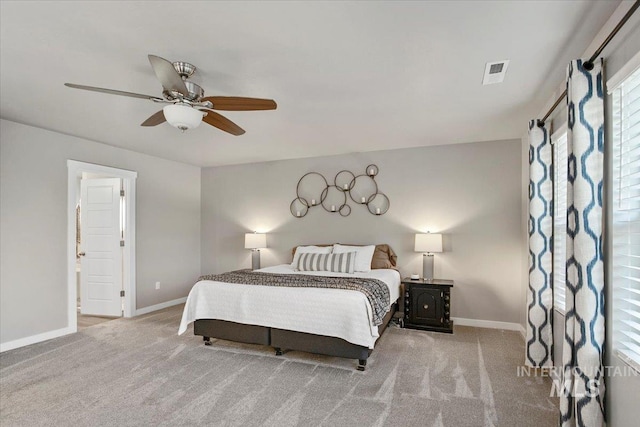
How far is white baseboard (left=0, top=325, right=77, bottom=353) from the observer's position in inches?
140

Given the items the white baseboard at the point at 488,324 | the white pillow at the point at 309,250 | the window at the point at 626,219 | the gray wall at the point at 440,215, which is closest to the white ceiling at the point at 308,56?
the window at the point at 626,219

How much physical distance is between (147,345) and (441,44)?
13.1 feet

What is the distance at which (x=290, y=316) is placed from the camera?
3.22 metres

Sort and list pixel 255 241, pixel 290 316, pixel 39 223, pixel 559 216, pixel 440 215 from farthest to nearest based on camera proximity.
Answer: pixel 255 241 → pixel 440 215 → pixel 39 223 → pixel 290 316 → pixel 559 216

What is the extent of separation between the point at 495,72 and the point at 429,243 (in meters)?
2.43

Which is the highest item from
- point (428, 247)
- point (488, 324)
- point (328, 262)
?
point (428, 247)

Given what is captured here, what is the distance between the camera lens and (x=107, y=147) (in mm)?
4684

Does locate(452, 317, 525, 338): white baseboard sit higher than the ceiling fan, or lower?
lower

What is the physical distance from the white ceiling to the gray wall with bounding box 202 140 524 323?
3.07 ft

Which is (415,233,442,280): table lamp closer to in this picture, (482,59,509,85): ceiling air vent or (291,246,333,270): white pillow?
(291,246,333,270): white pillow

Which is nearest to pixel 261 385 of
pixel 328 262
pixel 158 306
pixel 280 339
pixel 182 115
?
pixel 280 339

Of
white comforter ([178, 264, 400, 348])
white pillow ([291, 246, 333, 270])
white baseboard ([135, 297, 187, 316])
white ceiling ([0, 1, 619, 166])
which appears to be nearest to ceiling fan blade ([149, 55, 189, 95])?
white ceiling ([0, 1, 619, 166])

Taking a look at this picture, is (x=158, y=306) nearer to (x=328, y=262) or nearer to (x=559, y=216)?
(x=328, y=262)

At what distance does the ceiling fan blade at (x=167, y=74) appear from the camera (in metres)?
1.86
